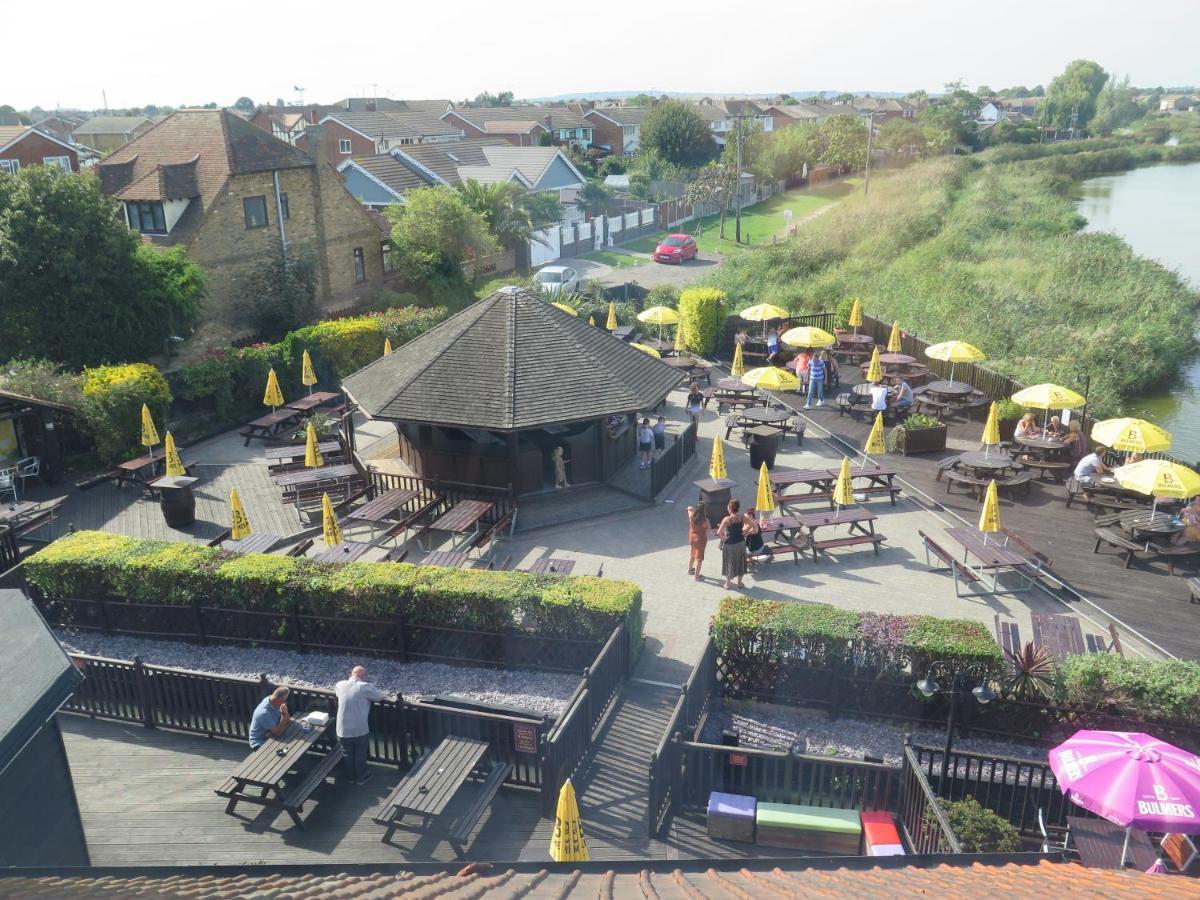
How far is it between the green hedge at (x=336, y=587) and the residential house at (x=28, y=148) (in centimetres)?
5322

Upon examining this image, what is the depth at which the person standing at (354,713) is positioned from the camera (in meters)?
10.2

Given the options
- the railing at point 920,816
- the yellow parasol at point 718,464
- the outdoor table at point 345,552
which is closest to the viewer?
the railing at point 920,816

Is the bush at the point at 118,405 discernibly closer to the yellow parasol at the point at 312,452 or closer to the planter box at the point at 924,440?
the yellow parasol at the point at 312,452

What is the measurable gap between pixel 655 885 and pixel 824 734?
19.4 ft

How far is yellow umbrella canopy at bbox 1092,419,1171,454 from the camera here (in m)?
16.4

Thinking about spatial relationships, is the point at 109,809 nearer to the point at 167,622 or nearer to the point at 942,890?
the point at 167,622

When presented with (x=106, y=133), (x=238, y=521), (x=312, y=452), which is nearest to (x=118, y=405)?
(x=312, y=452)

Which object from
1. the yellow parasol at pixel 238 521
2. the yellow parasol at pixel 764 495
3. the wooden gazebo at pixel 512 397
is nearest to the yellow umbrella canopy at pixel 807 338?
the wooden gazebo at pixel 512 397

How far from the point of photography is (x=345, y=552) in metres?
15.9

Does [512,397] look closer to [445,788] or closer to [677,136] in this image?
[445,788]

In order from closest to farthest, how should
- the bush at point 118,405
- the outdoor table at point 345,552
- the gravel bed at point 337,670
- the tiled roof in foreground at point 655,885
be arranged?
the tiled roof in foreground at point 655,885
the gravel bed at point 337,670
the outdoor table at point 345,552
the bush at point 118,405

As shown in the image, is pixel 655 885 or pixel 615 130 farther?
pixel 615 130

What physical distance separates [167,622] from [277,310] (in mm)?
21168

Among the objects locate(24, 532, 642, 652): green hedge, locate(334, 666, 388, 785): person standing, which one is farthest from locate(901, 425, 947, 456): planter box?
locate(334, 666, 388, 785): person standing
